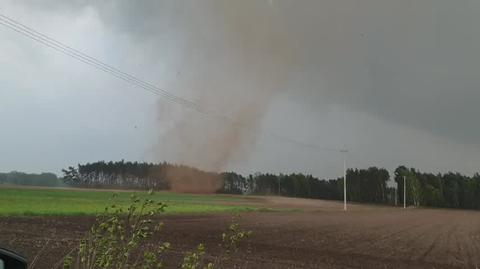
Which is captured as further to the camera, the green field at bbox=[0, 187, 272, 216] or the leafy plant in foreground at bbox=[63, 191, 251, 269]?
the green field at bbox=[0, 187, 272, 216]

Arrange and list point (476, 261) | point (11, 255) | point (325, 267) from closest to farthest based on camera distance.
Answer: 1. point (11, 255)
2. point (325, 267)
3. point (476, 261)

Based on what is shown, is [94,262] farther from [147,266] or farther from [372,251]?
[372,251]

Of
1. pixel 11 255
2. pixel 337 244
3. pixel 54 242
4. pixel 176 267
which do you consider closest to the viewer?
pixel 11 255

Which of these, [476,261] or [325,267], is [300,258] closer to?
[325,267]

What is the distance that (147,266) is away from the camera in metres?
5.09

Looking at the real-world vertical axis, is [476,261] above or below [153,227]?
below

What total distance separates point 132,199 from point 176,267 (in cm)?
1182

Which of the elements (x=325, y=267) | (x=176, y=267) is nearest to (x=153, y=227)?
(x=176, y=267)

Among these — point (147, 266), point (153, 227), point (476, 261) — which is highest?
point (153, 227)

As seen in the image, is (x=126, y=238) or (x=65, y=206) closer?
(x=126, y=238)

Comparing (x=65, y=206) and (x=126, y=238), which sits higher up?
(x=126, y=238)

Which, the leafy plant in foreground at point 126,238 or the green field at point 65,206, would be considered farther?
the green field at point 65,206

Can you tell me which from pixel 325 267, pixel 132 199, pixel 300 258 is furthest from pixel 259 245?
pixel 132 199

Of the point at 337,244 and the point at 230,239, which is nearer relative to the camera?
the point at 230,239
